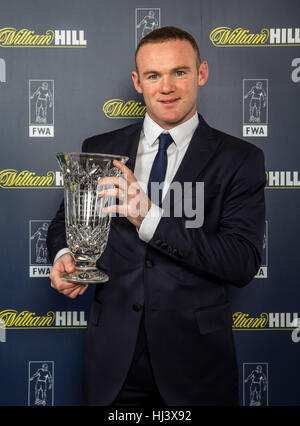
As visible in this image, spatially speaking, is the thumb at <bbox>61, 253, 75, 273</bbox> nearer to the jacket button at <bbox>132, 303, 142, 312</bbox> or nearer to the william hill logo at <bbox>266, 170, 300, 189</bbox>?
the jacket button at <bbox>132, 303, 142, 312</bbox>

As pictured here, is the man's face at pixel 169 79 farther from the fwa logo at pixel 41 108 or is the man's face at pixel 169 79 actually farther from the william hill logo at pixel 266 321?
the william hill logo at pixel 266 321

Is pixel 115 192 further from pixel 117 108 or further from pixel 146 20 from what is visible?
pixel 146 20

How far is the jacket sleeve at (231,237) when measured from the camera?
1.25 metres

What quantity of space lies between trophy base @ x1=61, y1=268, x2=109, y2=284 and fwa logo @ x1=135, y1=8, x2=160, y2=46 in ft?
4.58

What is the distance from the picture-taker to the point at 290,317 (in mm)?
2170

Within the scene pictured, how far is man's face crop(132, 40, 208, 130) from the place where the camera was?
1.47 metres

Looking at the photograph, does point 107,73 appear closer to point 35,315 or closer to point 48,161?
point 48,161

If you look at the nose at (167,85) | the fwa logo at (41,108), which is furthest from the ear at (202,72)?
the fwa logo at (41,108)

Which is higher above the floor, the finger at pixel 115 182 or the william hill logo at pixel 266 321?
the finger at pixel 115 182

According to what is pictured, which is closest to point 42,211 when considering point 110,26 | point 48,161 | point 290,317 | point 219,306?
point 48,161

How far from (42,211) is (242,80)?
1214 mm

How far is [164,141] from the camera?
1.51 meters

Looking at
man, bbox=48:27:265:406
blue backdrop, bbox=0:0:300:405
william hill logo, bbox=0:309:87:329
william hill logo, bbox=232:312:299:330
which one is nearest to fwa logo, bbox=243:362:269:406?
blue backdrop, bbox=0:0:300:405

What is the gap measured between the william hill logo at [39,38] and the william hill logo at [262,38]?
26.7 inches
